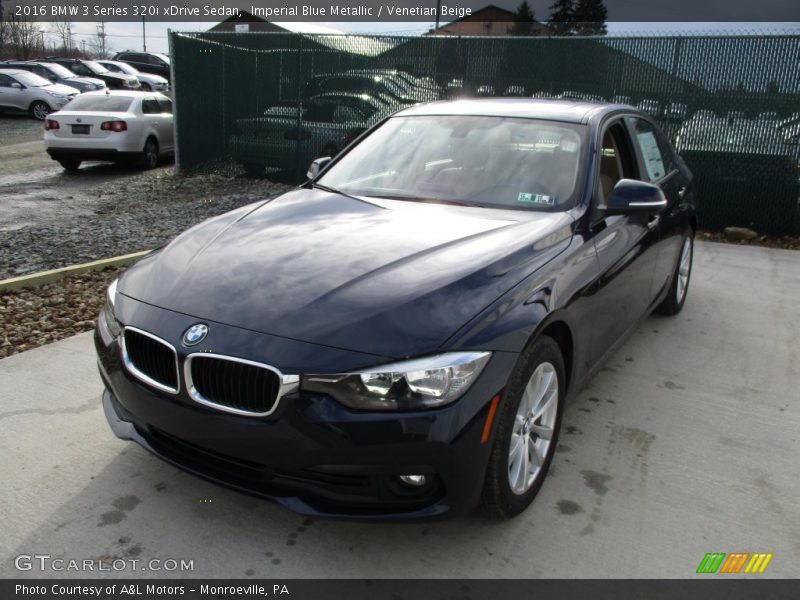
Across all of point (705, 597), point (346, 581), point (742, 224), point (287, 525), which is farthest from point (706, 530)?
→ point (742, 224)

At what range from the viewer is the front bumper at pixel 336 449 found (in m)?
2.23

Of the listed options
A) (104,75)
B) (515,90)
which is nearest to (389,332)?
(515,90)

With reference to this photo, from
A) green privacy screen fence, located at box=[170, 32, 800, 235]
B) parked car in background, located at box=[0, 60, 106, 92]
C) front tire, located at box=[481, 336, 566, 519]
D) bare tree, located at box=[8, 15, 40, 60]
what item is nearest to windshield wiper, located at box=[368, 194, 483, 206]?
front tire, located at box=[481, 336, 566, 519]

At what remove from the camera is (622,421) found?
372cm

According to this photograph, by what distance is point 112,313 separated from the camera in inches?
111

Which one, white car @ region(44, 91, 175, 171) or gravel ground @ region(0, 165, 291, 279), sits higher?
white car @ region(44, 91, 175, 171)

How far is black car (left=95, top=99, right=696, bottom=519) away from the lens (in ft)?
7.40

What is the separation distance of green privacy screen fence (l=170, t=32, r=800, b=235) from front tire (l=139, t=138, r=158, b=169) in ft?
4.19

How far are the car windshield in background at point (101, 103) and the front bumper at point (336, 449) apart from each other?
12001 mm

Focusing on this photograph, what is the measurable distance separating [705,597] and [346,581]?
4.15 ft

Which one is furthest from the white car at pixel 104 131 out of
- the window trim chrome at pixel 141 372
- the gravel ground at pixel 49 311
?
the window trim chrome at pixel 141 372

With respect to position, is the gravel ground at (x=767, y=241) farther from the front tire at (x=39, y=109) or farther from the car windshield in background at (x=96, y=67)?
the car windshield in background at (x=96, y=67)

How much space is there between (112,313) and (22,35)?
1914 inches

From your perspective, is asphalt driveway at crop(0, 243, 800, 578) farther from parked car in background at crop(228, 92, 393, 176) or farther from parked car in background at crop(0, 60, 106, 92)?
parked car in background at crop(0, 60, 106, 92)
